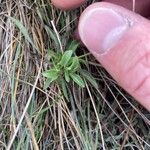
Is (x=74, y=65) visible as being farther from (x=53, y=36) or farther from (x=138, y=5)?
(x=138, y=5)

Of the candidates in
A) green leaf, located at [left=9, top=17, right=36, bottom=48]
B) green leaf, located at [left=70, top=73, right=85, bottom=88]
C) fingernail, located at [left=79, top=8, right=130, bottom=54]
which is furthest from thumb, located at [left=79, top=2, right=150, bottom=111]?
green leaf, located at [left=9, top=17, right=36, bottom=48]

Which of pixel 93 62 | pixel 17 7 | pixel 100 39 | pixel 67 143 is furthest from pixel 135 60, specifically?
pixel 17 7

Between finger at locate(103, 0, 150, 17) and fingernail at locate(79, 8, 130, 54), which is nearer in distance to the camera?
fingernail at locate(79, 8, 130, 54)

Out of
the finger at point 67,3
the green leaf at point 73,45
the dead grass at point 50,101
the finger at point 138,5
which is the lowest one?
the dead grass at point 50,101

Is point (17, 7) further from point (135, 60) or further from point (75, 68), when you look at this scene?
point (135, 60)

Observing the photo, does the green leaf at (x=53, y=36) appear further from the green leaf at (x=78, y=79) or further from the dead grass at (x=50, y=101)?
the green leaf at (x=78, y=79)

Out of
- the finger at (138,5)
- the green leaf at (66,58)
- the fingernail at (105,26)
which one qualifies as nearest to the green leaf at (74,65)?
the green leaf at (66,58)

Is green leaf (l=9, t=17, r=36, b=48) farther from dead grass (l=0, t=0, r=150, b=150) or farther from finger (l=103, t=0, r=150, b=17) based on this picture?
finger (l=103, t=0, r=150, b=17)
